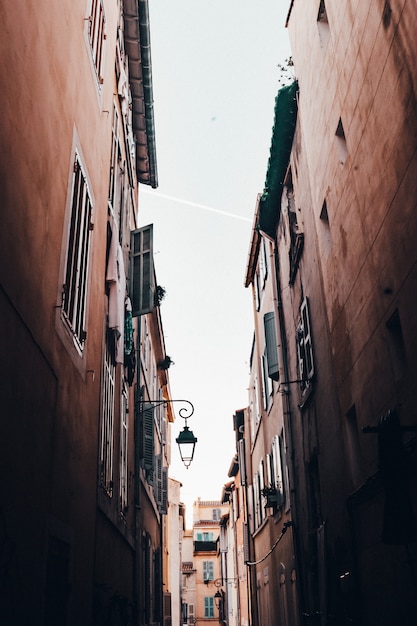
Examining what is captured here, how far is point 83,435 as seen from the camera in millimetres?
8484

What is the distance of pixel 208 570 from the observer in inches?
2709

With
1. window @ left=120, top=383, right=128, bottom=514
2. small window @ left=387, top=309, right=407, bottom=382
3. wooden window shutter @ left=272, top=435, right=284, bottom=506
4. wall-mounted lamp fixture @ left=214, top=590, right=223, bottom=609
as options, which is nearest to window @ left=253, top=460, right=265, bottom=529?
wooden window shutter @ left=272, top=435, right=284, bottom=506

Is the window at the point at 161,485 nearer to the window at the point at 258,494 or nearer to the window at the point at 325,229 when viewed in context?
the window at the point at 258,494

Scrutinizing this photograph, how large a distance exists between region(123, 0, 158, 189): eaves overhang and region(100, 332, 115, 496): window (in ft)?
29.4

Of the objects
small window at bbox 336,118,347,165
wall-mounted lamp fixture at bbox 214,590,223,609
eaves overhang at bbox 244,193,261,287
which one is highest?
eaves overhang at bbox 244,193,261,287

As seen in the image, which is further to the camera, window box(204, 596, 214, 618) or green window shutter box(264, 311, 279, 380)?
window box(204, 596, 214, 618)

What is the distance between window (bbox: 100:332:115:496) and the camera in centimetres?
1048

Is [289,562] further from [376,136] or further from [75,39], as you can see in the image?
[75,39]

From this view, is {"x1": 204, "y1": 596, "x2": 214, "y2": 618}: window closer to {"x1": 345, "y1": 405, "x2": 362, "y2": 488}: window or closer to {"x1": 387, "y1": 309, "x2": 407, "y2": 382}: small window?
{"x1": 345, "y1": 405, "x2": 362, "y2": 488}: window

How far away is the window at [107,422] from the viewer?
10.5m

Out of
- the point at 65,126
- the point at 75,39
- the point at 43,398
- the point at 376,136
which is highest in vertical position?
the point at 75,39

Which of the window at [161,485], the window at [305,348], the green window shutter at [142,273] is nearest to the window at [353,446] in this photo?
the window at [305,348]

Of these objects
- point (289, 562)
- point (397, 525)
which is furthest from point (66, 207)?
point (289, 562)

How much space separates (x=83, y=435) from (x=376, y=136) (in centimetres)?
549
